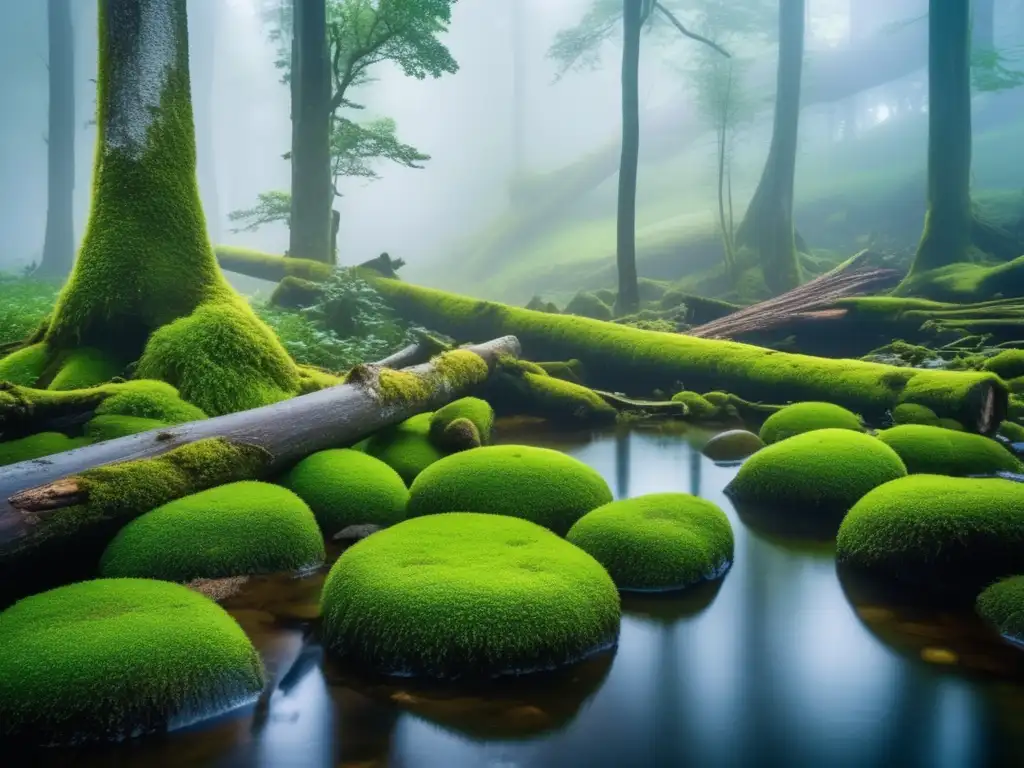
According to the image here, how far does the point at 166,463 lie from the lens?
14.2ft

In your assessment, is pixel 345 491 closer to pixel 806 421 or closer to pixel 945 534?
pixel 945 534

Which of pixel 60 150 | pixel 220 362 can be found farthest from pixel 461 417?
pixel 60 150

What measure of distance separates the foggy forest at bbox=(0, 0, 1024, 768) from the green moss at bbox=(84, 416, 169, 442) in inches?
0.9

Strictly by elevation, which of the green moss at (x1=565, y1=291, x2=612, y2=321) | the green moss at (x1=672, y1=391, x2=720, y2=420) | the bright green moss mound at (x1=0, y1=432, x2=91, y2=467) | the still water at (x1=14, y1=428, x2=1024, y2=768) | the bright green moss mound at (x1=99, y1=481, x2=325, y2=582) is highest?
the green moss at (x1=565, y1=291, x2=612, y2=321)

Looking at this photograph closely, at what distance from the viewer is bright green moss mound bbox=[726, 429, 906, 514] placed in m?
5.23

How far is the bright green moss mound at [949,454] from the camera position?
231 inches

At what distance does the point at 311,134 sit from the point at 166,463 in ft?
39.8

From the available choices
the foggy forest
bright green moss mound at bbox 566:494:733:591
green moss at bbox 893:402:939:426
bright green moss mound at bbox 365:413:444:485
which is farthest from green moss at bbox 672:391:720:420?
bright green moss mound at bbox 566:494:733:591

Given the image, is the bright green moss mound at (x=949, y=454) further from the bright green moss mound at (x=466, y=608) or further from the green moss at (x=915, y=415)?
the bright green moss mound at (x=466, y=608)

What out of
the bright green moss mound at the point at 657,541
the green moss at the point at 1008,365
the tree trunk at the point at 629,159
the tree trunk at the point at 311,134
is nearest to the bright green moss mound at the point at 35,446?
the bright green moss mound at the point at 657,541

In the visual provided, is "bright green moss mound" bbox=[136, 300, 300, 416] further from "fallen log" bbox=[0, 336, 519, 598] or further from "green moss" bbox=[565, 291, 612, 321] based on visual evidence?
"green moss" bbox=[565, 291, 612, 321]

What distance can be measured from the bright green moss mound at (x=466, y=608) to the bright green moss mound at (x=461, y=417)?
9.21 ft

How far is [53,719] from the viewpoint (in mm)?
2543

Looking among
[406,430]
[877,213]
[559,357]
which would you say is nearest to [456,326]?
[559,357]
